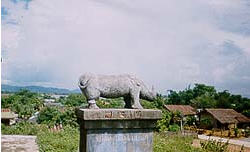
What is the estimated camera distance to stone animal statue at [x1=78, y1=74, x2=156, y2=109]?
396 cm

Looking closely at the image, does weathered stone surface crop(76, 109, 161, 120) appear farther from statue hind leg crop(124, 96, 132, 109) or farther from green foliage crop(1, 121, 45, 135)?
green foliage crop(1, 121, 45, 135)

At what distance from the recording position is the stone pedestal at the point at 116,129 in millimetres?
3603

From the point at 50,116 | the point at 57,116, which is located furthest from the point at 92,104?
the point at 50,116

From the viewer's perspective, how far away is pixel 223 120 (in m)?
29.7

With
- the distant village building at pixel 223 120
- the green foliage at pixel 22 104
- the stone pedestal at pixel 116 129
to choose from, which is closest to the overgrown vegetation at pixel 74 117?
the green foliage at pixel 22 104

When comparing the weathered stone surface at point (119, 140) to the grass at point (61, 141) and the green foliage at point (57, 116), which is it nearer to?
the grass at point (61, 141)

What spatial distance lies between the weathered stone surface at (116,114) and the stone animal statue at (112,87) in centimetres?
20

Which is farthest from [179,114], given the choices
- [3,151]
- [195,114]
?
[3,151]

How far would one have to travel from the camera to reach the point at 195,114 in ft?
112

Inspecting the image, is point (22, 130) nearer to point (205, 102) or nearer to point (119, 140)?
point (119, 140)

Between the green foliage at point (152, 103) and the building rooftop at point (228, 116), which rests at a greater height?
the green foliage at point (152, 103)

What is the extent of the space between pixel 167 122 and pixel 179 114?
416 cm

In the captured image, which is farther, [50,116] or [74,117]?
[50,116]

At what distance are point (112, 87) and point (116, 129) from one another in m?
0.52
